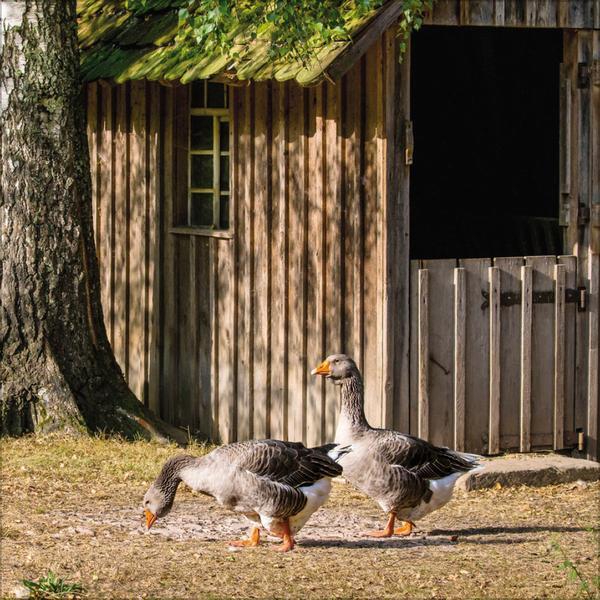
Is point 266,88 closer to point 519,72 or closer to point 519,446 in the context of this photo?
point 519,446

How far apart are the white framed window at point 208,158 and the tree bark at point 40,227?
1578 mm

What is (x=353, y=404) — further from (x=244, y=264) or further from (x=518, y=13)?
(x=518, y=13)

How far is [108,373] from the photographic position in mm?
12719

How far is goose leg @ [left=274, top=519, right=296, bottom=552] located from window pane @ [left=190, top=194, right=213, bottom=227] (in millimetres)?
5258

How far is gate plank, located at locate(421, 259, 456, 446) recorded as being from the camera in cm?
1152

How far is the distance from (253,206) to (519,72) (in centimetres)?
534

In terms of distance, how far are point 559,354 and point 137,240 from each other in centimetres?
455

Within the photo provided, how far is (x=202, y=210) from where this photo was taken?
13.8 meters

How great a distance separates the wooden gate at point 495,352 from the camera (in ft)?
37.7

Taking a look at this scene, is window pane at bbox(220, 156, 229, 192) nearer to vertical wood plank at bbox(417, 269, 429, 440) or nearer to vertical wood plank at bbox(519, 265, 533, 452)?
vertical wood plank at bbox(417, 269, 429, 440)

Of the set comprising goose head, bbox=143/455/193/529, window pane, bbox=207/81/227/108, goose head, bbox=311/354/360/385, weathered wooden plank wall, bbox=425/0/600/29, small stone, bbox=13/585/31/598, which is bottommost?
small stone, bbox=13/585/31/598

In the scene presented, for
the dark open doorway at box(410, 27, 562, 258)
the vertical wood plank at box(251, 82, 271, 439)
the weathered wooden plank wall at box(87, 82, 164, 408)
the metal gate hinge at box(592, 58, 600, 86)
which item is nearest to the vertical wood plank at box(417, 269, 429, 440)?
the vertical wood plank at box(251, 82, 271, 439)

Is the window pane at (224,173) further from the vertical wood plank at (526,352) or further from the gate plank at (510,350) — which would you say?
the vertical wood plank at (526,352)

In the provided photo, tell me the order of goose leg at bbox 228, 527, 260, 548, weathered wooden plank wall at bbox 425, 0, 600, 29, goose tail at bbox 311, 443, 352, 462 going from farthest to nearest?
weathered wooden plank wall at bbox 425, 0, 600, 29 < goose tail at bbox 311, 443, 352, 462 < goose leg at bbox 228, 527, 260, 548
